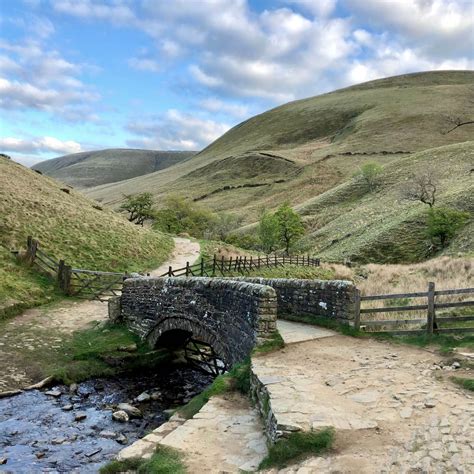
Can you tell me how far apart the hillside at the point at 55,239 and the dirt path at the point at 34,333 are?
1244 mm

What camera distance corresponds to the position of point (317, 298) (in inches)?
590

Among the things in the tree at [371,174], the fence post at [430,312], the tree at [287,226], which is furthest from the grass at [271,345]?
the tree at [371,174]

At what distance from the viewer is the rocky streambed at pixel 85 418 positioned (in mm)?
10425

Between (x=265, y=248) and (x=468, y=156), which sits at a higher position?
(x=468, y=156)

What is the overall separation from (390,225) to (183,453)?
5093cm

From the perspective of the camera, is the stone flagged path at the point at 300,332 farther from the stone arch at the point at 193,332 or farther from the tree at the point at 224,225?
the tree at the point at 224,225

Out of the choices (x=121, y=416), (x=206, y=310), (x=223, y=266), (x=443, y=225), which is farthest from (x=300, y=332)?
(x=443, y=225)

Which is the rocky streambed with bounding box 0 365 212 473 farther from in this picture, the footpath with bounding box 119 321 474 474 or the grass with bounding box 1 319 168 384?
the footpath with bounding box 119 321 474 474

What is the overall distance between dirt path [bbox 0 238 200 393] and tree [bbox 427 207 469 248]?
113 ft

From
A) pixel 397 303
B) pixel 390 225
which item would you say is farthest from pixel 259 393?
pixel 390 225

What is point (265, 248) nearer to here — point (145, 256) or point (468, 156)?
point (145, 256)

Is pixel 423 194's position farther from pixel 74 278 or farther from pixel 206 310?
pixel 206 310

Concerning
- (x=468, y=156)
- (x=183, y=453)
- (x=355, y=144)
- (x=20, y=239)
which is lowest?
(x=183, y=453)

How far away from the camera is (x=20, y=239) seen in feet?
95.0
